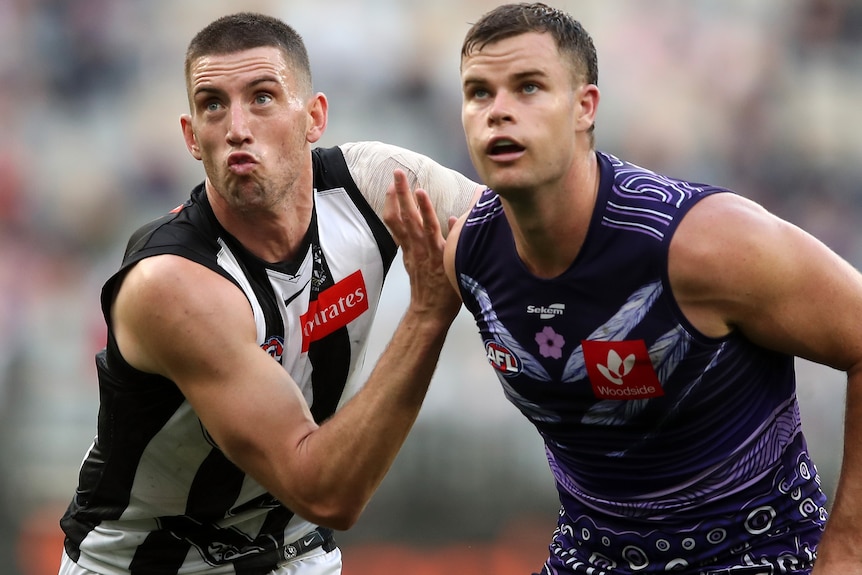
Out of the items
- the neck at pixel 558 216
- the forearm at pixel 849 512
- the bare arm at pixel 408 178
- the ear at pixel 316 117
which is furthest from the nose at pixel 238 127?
the forearm at pixel 849 512

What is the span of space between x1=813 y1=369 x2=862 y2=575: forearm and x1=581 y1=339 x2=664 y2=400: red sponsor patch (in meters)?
0.56

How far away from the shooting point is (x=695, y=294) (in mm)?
3289

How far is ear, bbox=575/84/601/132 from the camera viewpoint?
140 inches

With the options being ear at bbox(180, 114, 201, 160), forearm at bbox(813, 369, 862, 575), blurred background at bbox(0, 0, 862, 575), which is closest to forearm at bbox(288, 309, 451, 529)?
ear at bbox(180, 114, 201, 160)

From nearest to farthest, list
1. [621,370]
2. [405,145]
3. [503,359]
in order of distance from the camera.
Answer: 1. [621,370]
2. [503,359]
3. [405,145]

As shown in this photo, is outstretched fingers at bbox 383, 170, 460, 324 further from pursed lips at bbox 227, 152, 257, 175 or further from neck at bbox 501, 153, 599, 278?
pursed lips at bbox 227, 152, 257, 175

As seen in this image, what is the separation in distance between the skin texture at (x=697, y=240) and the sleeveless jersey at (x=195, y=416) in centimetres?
96

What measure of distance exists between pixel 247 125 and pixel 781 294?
1943mm

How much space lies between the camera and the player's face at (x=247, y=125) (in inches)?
159

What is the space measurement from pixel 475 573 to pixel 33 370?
314cm

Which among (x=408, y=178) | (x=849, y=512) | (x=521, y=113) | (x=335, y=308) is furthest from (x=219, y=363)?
(x=849, y=512)

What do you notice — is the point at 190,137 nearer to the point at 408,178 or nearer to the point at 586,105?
the point at 408,178

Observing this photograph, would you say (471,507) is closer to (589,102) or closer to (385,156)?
(385,156)

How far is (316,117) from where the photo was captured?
451 cm
